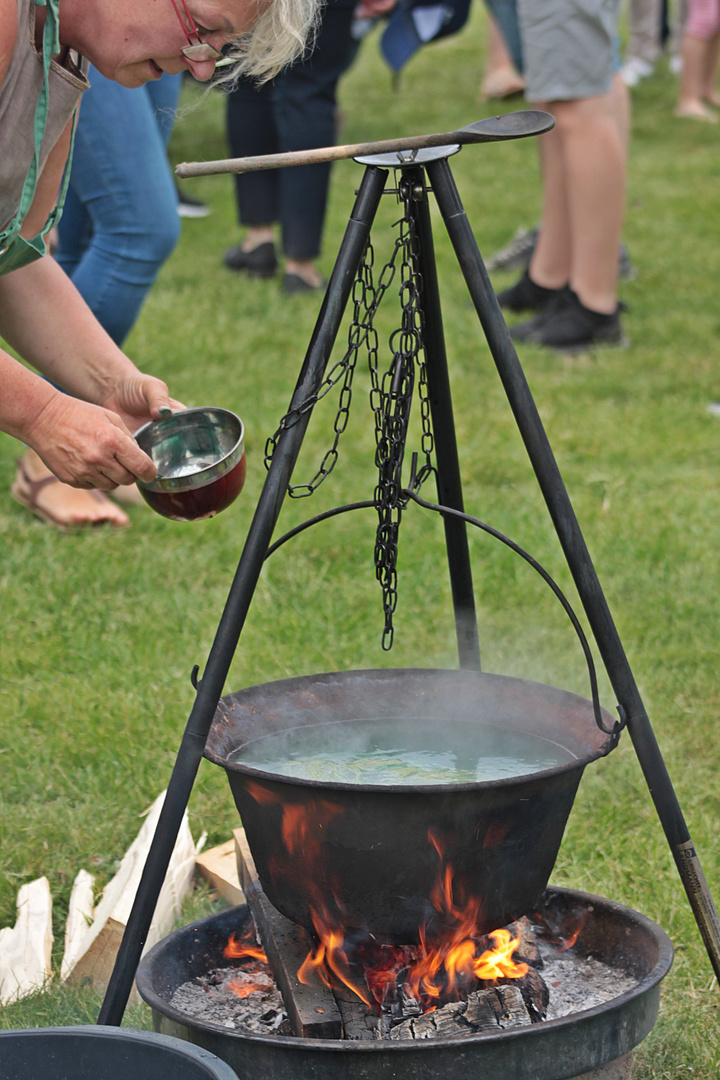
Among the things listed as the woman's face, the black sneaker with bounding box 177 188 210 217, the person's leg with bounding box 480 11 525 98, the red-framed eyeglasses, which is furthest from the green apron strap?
the person's leg with bounding box 480 11 525 98

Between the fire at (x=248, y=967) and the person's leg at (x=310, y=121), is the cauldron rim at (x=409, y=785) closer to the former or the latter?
the fire at (x=248, y=967)

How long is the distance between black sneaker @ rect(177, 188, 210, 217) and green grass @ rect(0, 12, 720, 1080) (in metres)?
1.50

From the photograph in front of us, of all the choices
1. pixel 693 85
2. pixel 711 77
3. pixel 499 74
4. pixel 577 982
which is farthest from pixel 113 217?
pixel 711 77

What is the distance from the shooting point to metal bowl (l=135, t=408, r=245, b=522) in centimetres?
198

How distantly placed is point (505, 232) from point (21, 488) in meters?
4.05

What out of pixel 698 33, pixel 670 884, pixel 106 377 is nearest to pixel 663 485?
pixel 670 884

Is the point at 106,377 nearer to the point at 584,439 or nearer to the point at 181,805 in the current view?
the point at 181,805

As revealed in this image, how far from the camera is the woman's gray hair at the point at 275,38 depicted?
1.73 m

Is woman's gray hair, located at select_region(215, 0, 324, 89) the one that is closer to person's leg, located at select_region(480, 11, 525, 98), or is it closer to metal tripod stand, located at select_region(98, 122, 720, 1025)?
A: metal tripod stand, located at select_region(98, 122, 720, 1025)

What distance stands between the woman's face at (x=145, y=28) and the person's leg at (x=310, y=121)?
157 inches

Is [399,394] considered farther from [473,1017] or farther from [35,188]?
[473,1017]

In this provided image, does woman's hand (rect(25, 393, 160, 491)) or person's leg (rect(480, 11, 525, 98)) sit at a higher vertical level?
woman's hand (rect(25, 393, 160, 491))

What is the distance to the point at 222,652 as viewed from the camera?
1.72 metres

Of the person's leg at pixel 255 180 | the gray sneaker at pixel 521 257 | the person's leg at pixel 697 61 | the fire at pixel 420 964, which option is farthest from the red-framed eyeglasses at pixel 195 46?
the person's leg at pixel 697 61
